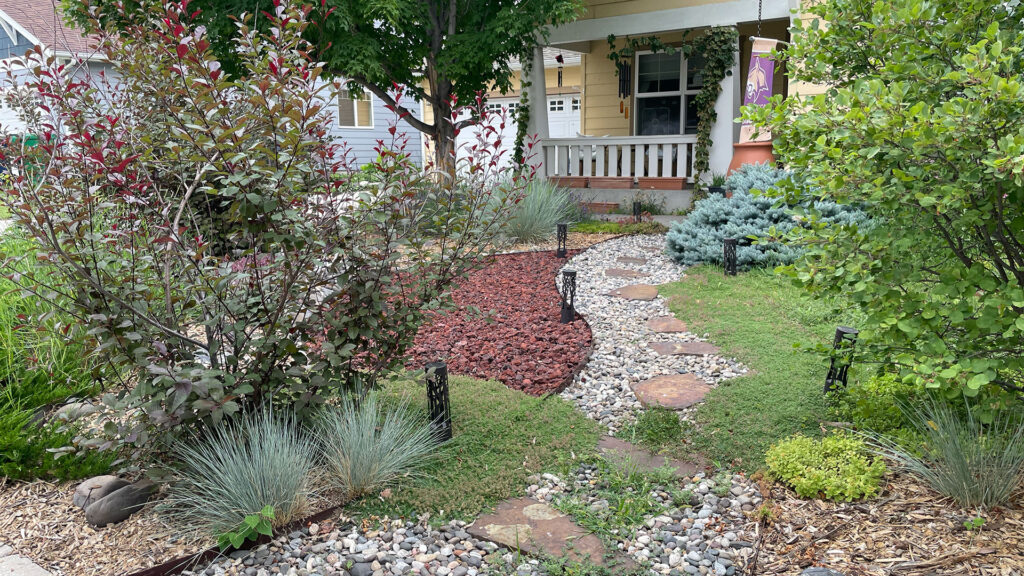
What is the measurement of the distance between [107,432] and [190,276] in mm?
641

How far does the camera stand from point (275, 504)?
2.46 m

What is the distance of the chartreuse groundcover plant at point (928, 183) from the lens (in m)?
2.10

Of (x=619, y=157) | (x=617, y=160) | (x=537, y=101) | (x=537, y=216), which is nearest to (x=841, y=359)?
(x=537, y=216)

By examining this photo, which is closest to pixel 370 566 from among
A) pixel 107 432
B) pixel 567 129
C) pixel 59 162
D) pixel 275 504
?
pixel 275 504

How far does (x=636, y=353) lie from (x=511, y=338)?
978mm

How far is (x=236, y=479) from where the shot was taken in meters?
2.43

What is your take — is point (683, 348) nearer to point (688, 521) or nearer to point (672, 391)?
point (672, 391)

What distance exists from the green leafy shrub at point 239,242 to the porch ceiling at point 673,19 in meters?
7.73

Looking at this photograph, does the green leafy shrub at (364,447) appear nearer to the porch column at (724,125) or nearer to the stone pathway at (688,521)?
the stone pathway at (688,521)

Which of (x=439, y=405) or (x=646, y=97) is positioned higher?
(x=646, y=97)

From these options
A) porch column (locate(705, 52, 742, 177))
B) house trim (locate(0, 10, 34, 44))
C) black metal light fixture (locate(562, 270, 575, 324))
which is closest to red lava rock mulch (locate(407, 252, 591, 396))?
black metal light fixture (locate(562, 270, 575, 324))

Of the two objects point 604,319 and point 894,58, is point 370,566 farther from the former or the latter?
point 604,319

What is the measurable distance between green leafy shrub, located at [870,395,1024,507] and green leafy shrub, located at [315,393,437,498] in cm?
195

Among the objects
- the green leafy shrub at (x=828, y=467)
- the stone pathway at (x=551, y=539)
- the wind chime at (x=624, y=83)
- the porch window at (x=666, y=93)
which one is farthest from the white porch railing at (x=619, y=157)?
the green leafy shrub at (x=828, y=467)
